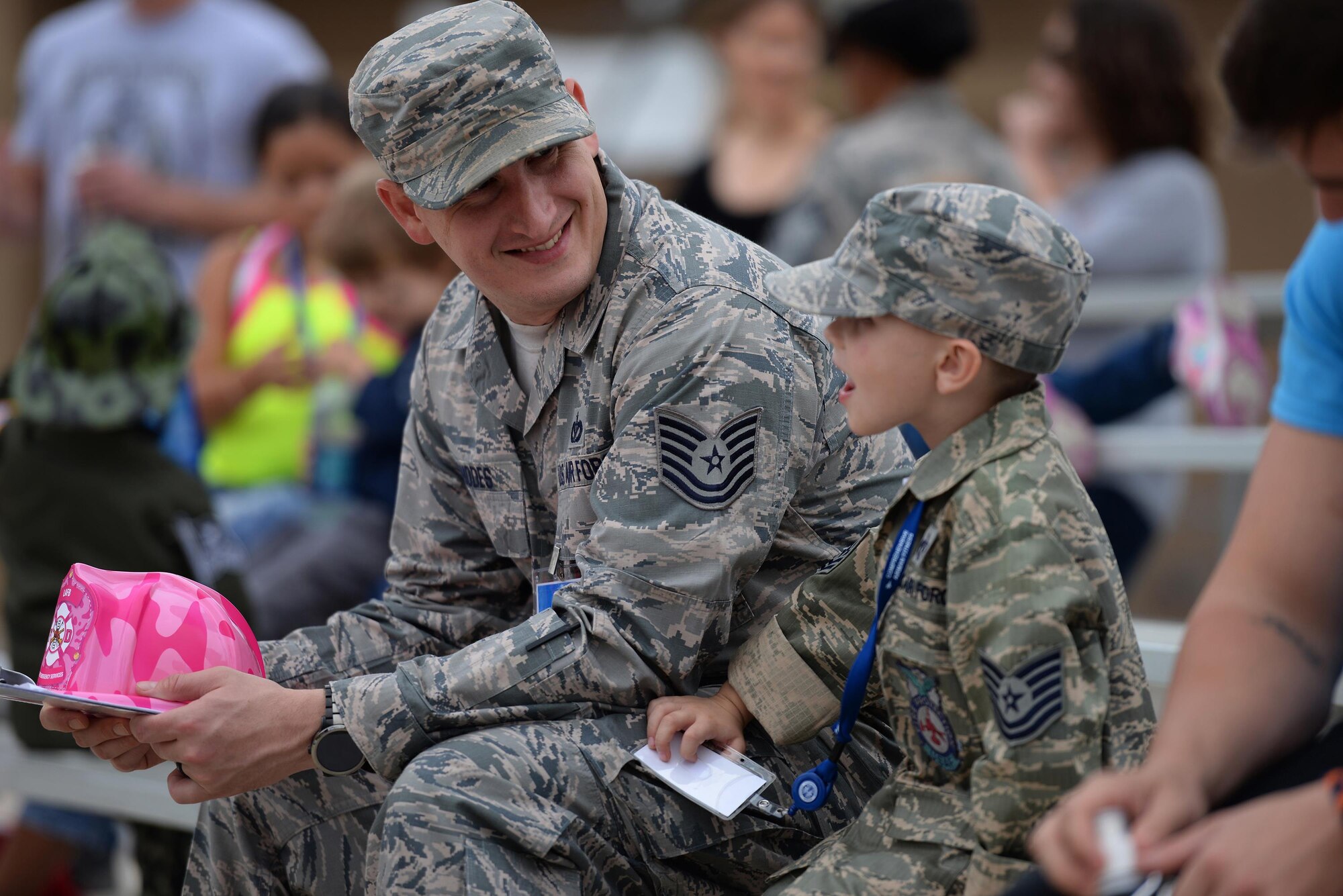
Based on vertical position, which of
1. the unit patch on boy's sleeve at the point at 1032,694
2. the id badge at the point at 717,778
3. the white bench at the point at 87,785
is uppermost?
the unit patch on boy's sleeve at the point at 1032,694

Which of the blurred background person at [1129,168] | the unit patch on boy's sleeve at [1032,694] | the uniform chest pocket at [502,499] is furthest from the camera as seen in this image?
the blurred background person at [1129,168]

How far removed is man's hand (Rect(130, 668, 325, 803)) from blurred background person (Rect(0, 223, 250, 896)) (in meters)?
0.97

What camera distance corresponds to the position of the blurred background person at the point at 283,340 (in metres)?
3.72

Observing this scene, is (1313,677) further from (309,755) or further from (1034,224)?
(309,755)

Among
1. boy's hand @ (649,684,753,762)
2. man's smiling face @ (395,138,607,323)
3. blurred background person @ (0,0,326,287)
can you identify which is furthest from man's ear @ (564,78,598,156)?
blurred background person @ (0,0,326,287)

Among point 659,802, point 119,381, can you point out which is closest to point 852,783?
point 659,802

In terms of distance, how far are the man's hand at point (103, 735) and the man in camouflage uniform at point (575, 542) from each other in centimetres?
6

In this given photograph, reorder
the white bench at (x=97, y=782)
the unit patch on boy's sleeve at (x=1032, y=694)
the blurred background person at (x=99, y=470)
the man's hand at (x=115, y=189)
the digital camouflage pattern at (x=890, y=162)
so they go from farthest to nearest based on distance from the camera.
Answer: the man's hand at (x=115, y=189) < the digital camouflage pattern at (x=890, y=162) < the blurred background person at (x=99, y=470) < the white bench at (x=97, y=782) < the unit patch on boy's sleeve at (x=1032, y=694)

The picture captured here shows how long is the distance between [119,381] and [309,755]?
4.09ft

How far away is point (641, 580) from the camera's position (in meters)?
1.64

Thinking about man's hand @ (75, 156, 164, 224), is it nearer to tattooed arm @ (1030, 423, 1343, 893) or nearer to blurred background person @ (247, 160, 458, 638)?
blurred background person @ (247, 160, 458, 638)

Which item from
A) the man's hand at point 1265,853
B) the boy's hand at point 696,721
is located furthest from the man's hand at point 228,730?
the man's hand at point 1265,853

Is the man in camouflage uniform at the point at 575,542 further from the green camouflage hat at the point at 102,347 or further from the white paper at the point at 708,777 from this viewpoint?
the green camouflage hat at the point at 102,347

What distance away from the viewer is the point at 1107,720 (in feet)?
4.70
